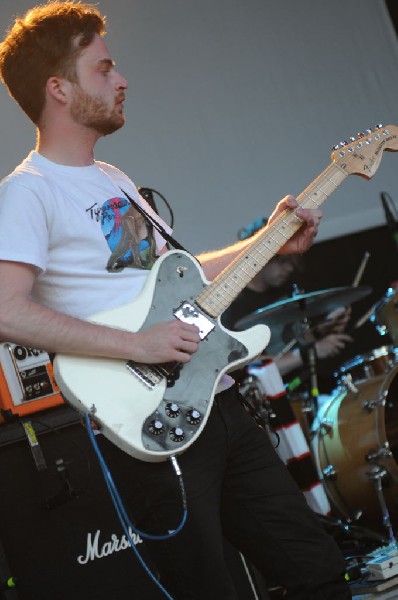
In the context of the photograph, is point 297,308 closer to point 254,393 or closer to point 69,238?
point 254,393

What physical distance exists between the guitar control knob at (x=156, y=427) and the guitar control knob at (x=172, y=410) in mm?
36

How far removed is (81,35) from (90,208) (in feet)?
1.73

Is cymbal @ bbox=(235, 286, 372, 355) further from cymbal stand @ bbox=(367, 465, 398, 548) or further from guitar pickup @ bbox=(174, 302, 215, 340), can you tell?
guitar pickup @ bbox=(174, 302, 215, 340)

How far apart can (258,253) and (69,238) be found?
21.1 inches

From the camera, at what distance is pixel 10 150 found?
5.04 m

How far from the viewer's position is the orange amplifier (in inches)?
122

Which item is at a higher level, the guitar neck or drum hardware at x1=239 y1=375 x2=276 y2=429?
the guitar neck

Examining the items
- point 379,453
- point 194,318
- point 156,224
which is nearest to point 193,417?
point 194,318

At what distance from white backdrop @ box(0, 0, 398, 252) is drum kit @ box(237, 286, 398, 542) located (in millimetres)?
1372

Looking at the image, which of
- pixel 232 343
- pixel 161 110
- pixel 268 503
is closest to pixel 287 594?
pixel 268 503

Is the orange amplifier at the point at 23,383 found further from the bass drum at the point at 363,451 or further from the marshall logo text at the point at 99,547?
the bass drum at the point at 363,451

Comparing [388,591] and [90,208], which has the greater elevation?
[90,208]

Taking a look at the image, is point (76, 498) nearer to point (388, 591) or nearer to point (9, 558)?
point (9, 558)

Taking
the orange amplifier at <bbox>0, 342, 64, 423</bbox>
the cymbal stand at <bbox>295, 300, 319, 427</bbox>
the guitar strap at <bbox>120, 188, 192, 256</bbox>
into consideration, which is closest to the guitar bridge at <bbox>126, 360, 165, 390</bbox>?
the guitar strap at <bbox>120, 188, 192, 256</bbox>
